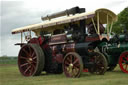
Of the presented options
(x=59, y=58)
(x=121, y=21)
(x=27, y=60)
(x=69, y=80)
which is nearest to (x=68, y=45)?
(x=59, y=58)

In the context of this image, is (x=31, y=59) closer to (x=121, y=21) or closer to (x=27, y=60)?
(x=27, y=60)

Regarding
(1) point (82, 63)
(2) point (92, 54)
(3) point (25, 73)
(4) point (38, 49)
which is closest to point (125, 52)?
(2) point (92, 54)

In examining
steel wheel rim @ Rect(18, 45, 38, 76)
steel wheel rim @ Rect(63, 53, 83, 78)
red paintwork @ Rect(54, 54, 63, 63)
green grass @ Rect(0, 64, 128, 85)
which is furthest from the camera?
steel wheel rim @ Rect(18, 45, 38, 76)

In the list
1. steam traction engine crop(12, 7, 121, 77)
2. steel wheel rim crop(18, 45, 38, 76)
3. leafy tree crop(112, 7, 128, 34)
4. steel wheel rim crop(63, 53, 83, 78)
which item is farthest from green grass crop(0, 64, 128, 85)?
leafy tree crop(112, 7, 128, 34)

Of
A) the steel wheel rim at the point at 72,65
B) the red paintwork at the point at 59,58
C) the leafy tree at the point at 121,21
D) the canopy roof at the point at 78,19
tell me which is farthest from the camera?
the leafy tree at the point at 121,21

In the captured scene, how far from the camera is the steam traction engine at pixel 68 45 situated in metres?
9.84

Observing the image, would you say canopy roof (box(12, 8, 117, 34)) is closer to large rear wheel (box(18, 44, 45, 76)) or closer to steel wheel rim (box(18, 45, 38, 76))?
large rear wheel (box(18, 44, 45, 76))

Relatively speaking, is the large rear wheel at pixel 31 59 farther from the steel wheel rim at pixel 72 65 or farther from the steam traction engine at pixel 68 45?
the steel wheel rim at pixel 72 65

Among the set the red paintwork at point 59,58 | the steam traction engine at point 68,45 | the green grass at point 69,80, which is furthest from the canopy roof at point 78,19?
the green grass at point 69,80

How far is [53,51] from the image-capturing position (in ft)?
37.1

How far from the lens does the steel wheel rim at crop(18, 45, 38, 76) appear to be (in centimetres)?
1130

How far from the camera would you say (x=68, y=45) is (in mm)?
10484

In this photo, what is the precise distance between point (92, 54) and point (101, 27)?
4.10 ft

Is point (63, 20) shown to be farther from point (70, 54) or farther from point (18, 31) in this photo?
point (18, 31)
